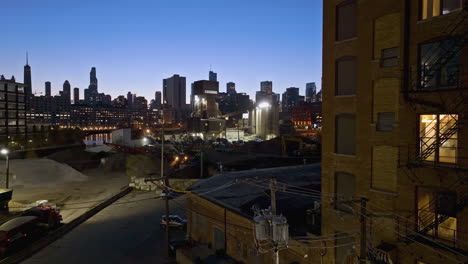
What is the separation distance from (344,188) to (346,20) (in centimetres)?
959

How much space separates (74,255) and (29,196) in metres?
25.4

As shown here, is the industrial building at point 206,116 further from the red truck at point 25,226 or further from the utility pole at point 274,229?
the utility pole at point 274,229

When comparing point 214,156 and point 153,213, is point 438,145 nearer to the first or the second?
point 153,213

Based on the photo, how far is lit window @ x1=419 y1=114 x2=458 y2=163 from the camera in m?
11.9

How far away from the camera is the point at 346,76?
16844 millimetres

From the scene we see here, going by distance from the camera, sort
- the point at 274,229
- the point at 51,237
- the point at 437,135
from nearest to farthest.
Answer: the point at 274,229 < the point at 437,135 < the point at 51,237

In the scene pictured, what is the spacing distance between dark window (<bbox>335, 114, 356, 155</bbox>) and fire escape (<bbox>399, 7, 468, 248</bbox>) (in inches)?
126

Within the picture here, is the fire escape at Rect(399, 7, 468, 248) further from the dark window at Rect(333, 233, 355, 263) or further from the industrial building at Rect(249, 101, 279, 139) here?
the industrial building at Rect(249, 101, 279, 139)

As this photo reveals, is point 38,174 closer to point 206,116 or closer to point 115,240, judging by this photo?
point 115,240

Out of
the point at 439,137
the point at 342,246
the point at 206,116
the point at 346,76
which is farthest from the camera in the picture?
the point at 206,116

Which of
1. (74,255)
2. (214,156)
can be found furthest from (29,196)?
(214,156)

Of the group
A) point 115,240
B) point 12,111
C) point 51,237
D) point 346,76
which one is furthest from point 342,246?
point 12,111

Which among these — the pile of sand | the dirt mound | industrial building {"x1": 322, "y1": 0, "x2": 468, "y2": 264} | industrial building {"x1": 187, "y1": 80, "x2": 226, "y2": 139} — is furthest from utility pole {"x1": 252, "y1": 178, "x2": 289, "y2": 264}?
industrial building {"x1": 187, "y1": 80, "x2": 226, "y2": 139}

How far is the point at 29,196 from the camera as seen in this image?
1736 inches
